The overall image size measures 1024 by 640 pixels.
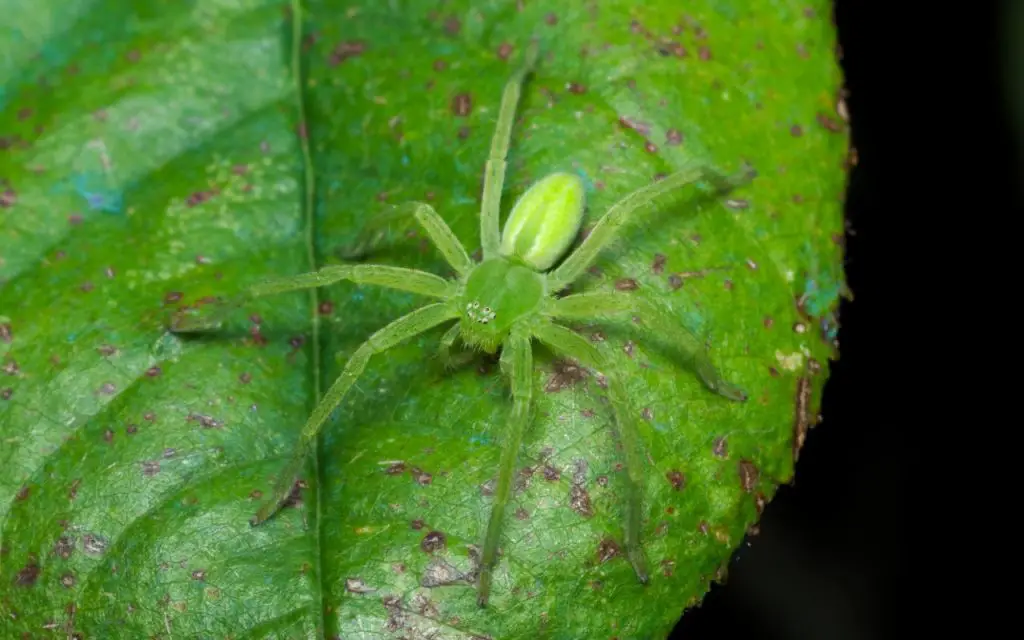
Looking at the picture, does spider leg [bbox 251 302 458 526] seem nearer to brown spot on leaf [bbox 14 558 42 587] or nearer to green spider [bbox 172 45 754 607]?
green spider [bbox 172 45 754 607]

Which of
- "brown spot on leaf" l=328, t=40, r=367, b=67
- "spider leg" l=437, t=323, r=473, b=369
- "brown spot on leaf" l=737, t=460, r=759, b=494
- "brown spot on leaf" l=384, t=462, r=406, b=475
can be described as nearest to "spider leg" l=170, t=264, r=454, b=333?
"spider leg" l=437, t=323, r=473, b=369

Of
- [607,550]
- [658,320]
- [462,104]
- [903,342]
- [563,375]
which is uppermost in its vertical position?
[462,104]

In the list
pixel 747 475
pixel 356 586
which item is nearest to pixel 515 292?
pixel 747 475

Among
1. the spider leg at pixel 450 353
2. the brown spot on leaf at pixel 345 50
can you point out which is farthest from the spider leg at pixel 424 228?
the brown spot on leaf at pixel 345 50

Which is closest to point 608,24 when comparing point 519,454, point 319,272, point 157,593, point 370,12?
point 370,12

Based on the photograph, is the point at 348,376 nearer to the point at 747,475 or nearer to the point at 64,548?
the point at 64,548

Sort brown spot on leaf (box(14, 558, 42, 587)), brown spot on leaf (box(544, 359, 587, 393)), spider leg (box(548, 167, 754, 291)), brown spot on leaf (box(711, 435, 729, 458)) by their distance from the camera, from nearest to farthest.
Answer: brown spot on leaf (box(14, 558, 42, 587))
brown spot on leaf (box(711, 435, 729, 458))
brown spot on leaf (box(544, 359, 587, 393))
spider leg (box(548, 167, 754, 291))
